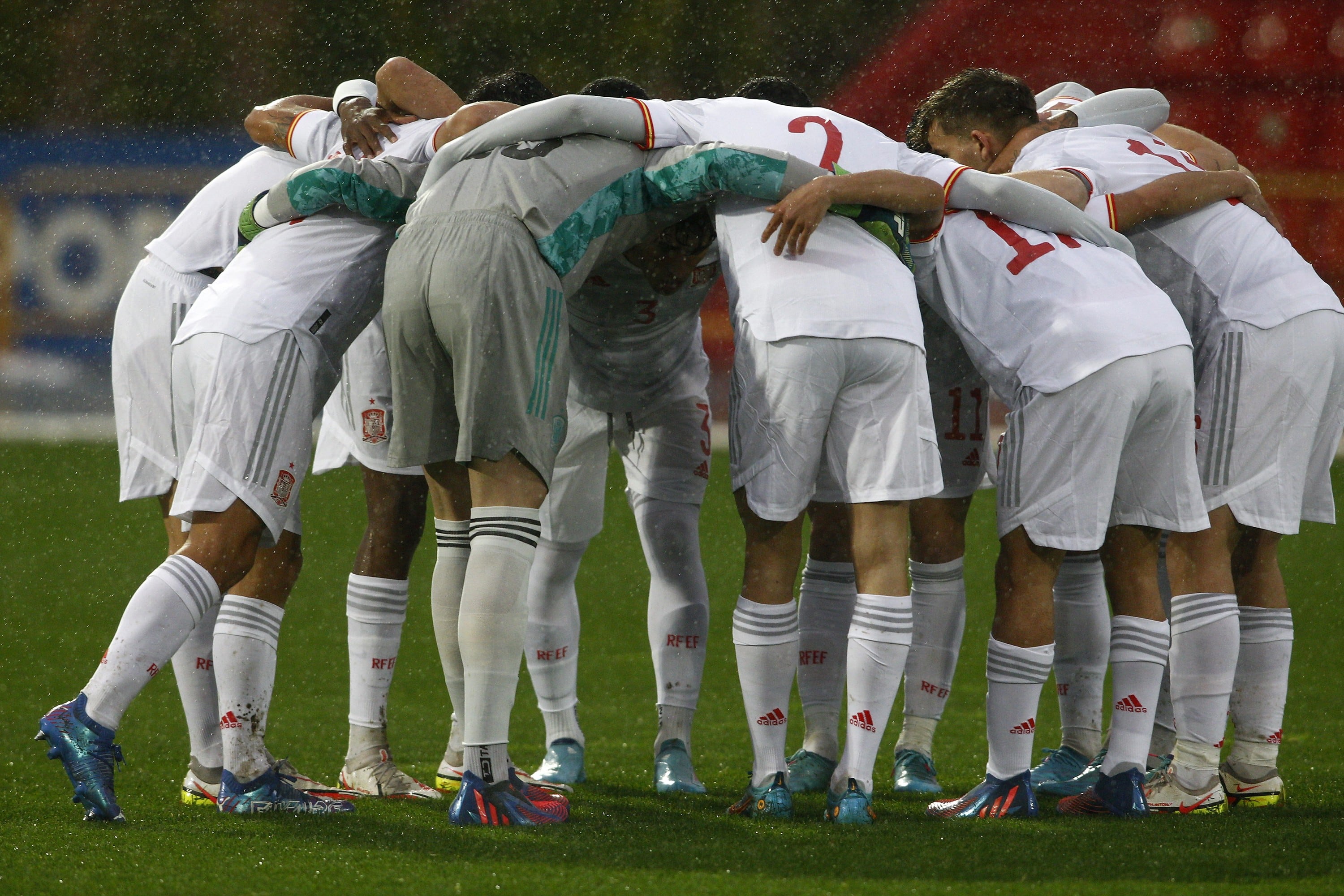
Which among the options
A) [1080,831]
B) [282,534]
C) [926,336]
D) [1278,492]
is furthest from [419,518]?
[1278,492]

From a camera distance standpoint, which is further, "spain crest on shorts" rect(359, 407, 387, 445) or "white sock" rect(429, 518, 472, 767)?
"spain crest on shorts" rect(359, 407, 387, 445)

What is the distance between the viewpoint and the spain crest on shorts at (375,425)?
4.18 m

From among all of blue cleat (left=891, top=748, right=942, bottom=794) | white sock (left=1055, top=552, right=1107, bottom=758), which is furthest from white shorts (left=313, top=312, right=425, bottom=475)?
white sock (left=1055, top=552, right=1107, bottom=758)

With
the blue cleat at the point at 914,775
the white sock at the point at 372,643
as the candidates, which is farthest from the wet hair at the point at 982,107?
the white sock at the point at 372,643

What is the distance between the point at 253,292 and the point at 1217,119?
16.1 m

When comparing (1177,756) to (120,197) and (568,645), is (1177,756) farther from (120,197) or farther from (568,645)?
(120,197)

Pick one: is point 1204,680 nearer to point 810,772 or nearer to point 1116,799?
point 1116,799

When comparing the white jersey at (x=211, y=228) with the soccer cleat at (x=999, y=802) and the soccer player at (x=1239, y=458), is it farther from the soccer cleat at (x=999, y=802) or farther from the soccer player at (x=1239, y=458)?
the soccer cleat at (x=999, y=802)

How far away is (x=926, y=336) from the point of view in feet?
14.2

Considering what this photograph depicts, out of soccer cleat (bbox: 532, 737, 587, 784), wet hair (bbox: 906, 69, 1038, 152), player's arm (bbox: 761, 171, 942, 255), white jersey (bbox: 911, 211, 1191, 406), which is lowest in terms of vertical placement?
soccer cleat (bbox: 532, 737, 587, 784)

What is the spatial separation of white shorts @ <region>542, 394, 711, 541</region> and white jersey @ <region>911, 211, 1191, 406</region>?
909mm

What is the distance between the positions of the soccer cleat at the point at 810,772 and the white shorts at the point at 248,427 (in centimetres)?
161

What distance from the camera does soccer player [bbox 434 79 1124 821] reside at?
11.6 feet

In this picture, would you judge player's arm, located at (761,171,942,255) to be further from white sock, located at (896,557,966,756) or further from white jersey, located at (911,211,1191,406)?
white sock, located at (896,557,966,756)
